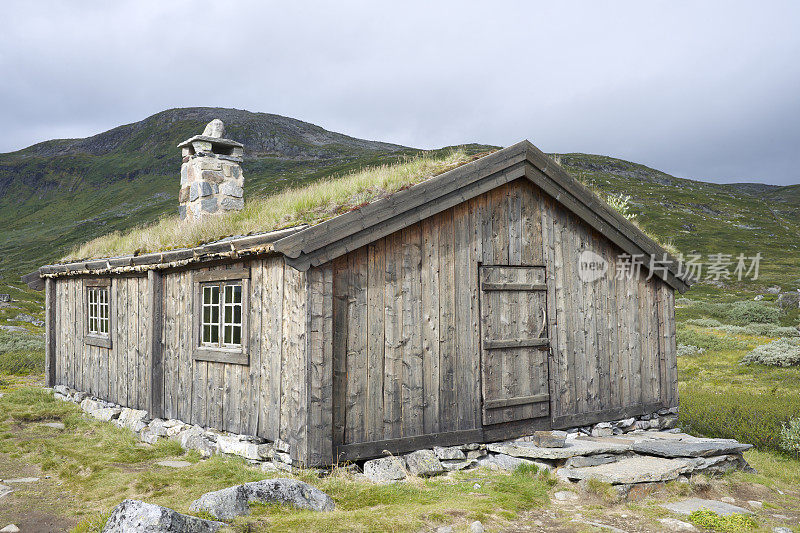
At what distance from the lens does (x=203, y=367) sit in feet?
29.8

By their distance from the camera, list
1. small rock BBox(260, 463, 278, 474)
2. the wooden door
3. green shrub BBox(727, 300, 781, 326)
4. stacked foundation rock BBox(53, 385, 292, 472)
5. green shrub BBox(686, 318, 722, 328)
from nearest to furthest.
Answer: small rock BBox(260, 463, 278, 474)
stacked foundation rock BBox(53, 385, 292, 472)
the wooden door
green shrub BBox(686, 318, 722, 328)
green shrub BBox(727, 300, 781, 326)

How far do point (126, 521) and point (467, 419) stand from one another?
499 cm

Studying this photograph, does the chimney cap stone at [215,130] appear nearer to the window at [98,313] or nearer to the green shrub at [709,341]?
the window at [98,313]

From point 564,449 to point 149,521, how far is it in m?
5.74

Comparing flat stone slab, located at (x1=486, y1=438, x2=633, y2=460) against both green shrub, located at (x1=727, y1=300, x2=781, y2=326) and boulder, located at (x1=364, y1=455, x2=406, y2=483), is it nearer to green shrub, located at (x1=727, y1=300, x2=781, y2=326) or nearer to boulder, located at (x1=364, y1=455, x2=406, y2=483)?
boulder, located at (x1=364, y1=455, x2=406, y2=483)

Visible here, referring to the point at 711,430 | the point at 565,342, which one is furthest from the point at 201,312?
the point at 711,430

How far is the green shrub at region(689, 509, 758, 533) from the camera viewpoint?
19.9ft

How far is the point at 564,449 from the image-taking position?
8211mm

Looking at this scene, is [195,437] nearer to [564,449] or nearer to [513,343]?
[513,343]

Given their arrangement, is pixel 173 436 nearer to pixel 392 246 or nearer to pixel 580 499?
pixel 392 246

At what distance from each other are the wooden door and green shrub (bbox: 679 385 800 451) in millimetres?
4065

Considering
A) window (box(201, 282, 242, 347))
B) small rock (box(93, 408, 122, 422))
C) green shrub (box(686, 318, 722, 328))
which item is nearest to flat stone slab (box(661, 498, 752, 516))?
window (box(201, 282, 242, 347))

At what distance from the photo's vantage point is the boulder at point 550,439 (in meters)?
8.65

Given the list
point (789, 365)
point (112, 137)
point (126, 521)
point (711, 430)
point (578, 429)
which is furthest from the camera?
point (112, 137)
